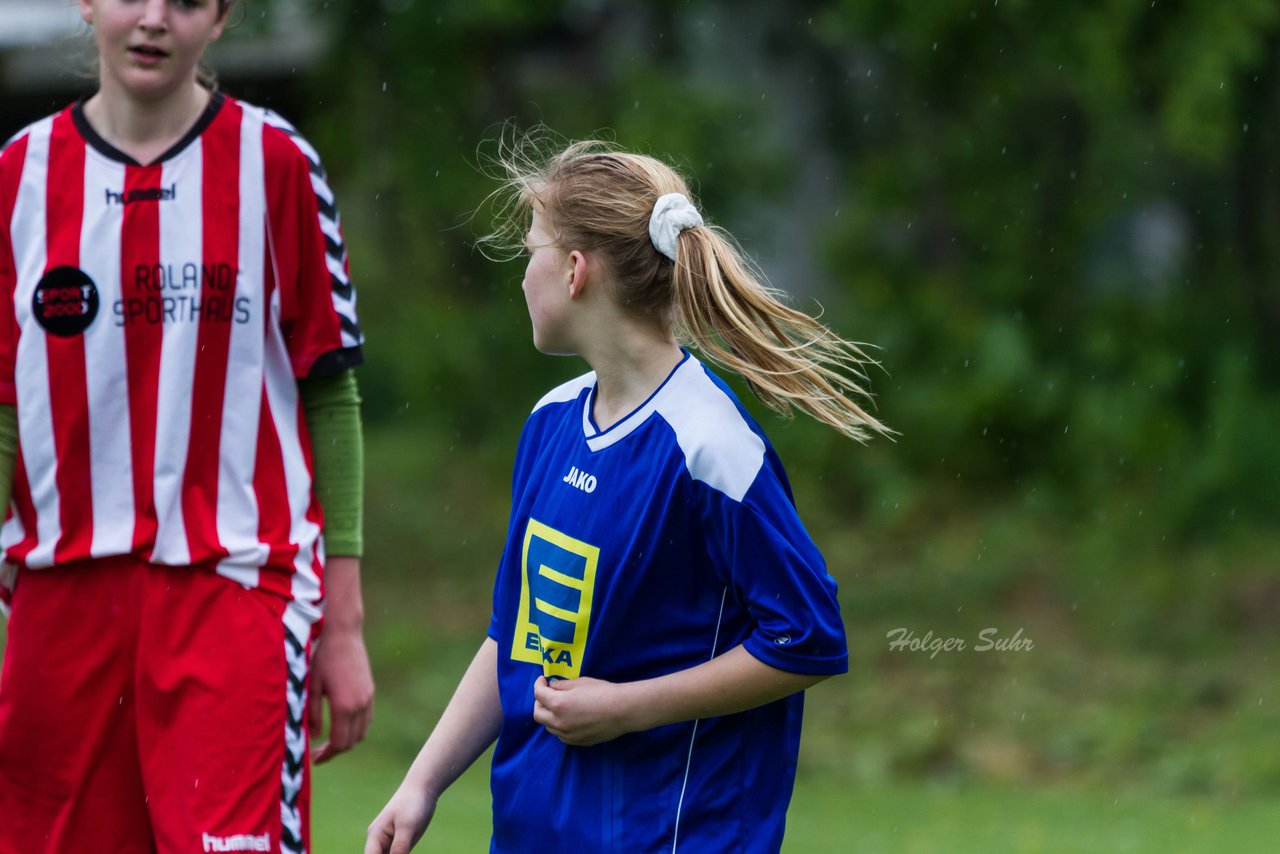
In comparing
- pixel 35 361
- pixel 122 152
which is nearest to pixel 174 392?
pixel 35 361

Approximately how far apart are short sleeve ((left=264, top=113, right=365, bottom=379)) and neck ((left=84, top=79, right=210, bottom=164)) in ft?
0.57

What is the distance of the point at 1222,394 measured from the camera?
12078mm

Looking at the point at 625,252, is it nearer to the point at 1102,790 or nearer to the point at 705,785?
the point at 705,785

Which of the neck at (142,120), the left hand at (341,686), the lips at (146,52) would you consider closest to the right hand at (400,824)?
the left hand at (341,686)

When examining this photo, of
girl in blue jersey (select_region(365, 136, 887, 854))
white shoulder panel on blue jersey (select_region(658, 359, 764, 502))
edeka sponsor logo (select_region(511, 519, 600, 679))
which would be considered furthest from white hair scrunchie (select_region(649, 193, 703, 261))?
edeka sponsor logo (select_region(511, 519, 600, 679))

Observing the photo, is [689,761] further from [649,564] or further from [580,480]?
[580,480]

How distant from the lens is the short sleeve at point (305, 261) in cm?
338

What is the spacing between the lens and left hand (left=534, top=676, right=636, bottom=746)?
8.65 feet

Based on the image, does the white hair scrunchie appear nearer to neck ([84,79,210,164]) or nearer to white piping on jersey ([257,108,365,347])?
white piping on jersey ([257,108,365,347])

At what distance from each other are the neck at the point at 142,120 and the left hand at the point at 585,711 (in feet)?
4.74

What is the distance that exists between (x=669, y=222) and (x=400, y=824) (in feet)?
3.70

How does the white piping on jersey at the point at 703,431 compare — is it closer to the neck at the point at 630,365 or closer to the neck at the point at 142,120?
the neck at the point at 630,365

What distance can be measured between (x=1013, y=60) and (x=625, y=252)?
10512mm

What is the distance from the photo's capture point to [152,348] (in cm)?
329
